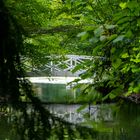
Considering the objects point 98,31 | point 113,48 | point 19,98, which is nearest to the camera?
point 19,98

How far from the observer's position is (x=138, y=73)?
3053mm

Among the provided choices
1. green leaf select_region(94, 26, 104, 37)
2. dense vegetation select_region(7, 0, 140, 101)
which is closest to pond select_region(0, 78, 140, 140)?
dense vegetation select_region(7, 0, 140, 101)

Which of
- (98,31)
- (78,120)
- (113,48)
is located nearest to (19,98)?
(98,31)

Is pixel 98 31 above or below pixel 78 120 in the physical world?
above

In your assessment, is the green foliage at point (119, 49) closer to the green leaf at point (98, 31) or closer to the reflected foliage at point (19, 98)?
the green leaf at point (98, 31)

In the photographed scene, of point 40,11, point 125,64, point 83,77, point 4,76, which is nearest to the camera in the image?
point 4,76

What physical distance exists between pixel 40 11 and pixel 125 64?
26.6 ft

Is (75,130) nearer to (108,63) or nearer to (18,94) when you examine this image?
(18,94)

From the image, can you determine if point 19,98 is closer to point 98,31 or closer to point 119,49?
point 98,31

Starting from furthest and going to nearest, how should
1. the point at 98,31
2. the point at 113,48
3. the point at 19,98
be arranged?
the point at 113,48 < the point at 98,31 < the point at 19,98

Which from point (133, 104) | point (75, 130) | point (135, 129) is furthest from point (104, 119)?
point (75, 130)

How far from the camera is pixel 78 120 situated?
11406mm

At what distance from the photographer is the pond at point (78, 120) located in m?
1.79

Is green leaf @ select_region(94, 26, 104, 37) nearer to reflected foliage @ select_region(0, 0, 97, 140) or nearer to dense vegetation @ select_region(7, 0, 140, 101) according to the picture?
dense vegetation @ select_region(7, 0, 140, 101)
